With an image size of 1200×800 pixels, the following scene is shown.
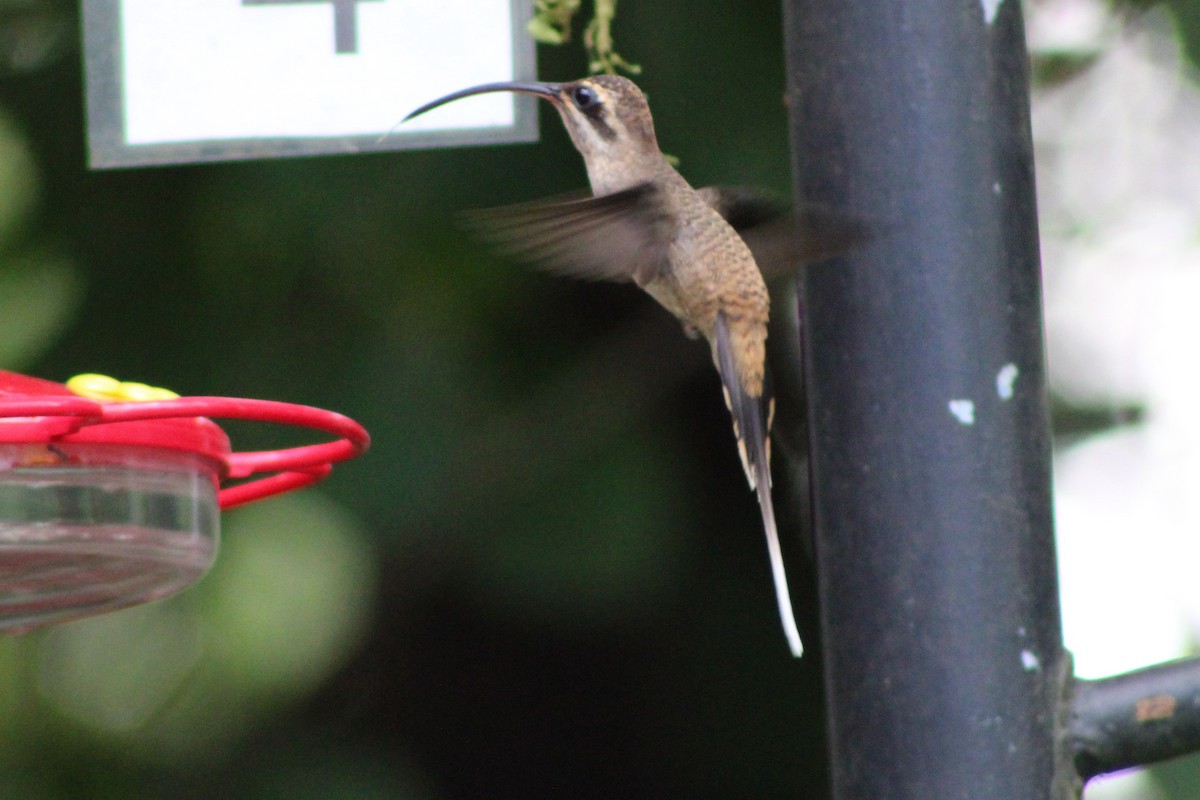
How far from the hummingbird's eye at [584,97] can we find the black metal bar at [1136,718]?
1.27 meters

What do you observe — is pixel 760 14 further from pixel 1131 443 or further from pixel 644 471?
pixel 1131 443

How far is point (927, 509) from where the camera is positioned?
1.48 meters

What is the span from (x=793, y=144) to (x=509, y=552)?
5.47ft

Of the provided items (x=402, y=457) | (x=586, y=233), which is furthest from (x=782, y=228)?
(x=402, y=457)

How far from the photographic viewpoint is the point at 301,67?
2219 mm

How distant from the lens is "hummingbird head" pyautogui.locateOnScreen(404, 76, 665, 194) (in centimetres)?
242

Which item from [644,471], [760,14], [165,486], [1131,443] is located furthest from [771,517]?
[1131,443]

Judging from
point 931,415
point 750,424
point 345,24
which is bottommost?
point 750,424

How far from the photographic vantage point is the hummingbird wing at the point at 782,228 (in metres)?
1.56

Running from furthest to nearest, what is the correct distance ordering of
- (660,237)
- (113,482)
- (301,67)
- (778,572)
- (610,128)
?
(610,128), (660,237), (301,67), (778,572), (113,482)

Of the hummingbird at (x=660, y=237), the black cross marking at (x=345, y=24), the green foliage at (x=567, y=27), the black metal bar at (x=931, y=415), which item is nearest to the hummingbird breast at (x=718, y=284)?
the hummingbird at (x=660, y=237)

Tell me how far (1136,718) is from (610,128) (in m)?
1.33

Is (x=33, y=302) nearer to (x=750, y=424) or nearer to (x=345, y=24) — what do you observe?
(x=345, y=24)

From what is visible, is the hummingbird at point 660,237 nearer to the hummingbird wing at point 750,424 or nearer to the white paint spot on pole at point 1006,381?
the hummingbird wing at point 750,424
